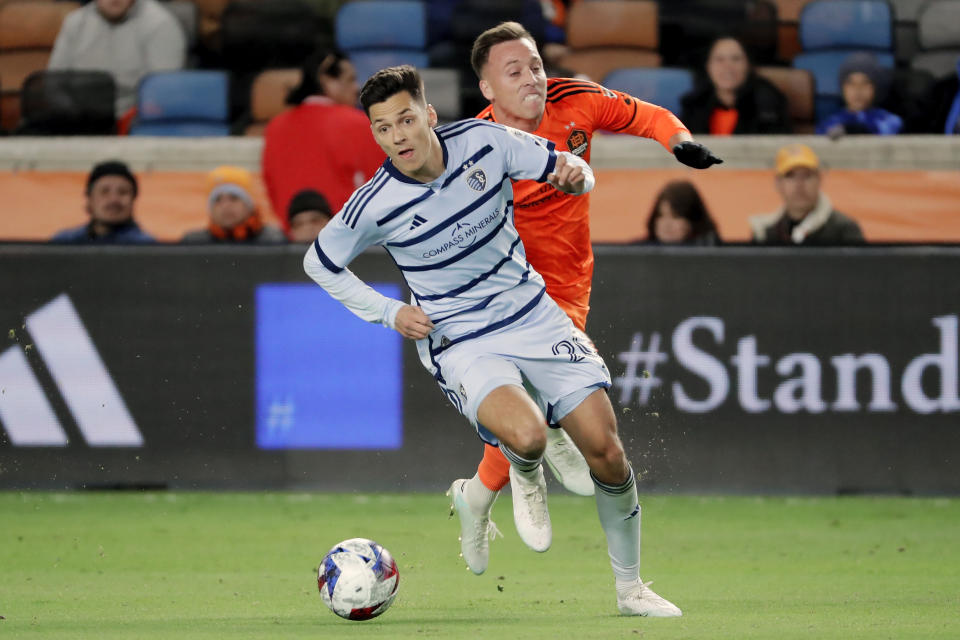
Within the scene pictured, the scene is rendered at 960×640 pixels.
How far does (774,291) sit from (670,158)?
2.48m

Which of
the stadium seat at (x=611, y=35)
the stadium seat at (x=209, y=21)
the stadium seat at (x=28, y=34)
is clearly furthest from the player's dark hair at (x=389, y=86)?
the stadium seat at (x=28, y=34)

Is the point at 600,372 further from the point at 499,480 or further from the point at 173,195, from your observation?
the point at 173,195

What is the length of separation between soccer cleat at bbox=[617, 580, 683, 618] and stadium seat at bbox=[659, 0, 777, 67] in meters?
7.61

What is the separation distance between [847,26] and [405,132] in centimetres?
780

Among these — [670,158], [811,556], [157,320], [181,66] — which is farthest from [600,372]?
[181,66]

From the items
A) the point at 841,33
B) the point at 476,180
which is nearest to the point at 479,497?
the point at 476,180

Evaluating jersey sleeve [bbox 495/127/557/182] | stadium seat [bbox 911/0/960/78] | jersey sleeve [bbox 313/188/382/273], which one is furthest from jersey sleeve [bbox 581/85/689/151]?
stadium seat [bbox 911/0/960/78]

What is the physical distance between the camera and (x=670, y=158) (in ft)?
38.0

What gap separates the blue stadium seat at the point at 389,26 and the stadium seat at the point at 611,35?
1.19 metres

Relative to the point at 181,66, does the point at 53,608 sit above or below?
below

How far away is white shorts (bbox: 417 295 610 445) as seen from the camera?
598 centimetres

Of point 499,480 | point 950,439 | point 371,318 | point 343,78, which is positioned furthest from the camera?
point 343,78

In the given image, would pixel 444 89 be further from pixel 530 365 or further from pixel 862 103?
pixel 530 365

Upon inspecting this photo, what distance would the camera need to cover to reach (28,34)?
13055 millimetres
